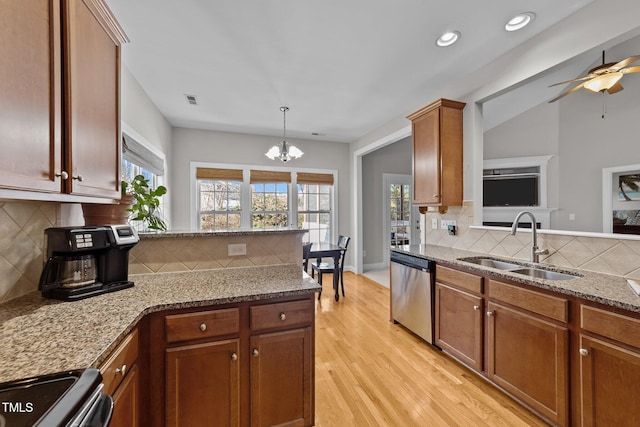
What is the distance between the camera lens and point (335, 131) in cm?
497

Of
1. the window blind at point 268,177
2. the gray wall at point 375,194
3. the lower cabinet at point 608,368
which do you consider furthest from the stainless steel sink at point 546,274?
the window blind at point 268,177

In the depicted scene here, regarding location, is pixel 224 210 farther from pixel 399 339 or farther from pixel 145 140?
pixel 399 339

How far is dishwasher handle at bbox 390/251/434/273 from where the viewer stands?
8.29 ft

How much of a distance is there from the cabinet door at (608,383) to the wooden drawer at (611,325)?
5cm

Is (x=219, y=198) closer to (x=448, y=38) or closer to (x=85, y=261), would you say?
(x=85, y=261)

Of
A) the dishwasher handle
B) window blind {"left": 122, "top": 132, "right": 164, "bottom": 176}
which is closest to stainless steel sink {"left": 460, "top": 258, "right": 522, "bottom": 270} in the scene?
the dishwasher handle

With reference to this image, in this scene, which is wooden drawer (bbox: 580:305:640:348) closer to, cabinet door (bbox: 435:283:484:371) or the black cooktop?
cabinet door (bbox: 435:283:484:371)

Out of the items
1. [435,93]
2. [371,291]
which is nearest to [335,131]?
[435,93]

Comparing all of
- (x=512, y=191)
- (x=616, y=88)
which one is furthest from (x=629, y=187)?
(x=616, y=88)

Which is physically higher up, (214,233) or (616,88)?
(616,88)

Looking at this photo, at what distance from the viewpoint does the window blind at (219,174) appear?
4.72 m

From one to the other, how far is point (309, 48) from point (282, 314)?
224 cm

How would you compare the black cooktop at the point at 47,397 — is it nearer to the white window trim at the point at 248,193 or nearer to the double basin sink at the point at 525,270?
the double basin sink at the point at 525,270

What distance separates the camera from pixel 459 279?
2229mm
